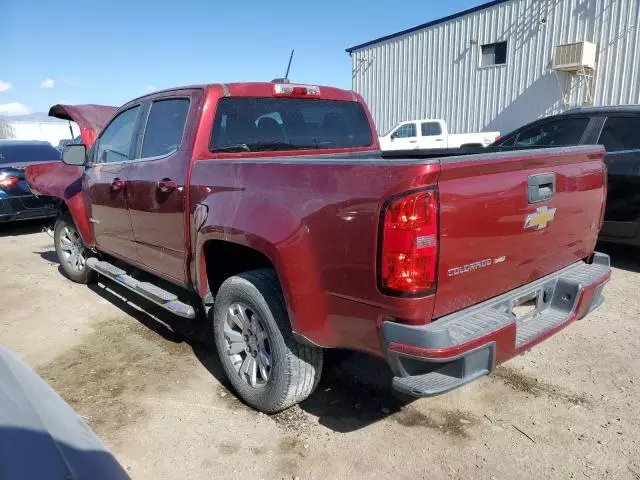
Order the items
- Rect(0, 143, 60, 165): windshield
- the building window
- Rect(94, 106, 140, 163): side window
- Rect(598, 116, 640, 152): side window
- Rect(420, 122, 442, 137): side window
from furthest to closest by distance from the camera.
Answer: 1. the building window
2. Rect(420, 122, 442, 137): side window
3. Rect(0, 143, 60, 165): windshield
4. Rect(598, 116, 640, 152): side window
5. Rect(94, 106, 140, 163): side window

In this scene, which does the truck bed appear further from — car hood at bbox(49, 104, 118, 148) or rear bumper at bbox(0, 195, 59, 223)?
rear bumper at bbox(0, 195, 59, 223)

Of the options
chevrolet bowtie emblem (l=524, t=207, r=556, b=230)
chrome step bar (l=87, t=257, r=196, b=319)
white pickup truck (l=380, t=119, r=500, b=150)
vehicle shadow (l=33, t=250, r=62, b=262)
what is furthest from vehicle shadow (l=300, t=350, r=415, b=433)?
white pickup truck (l=380, t=119, r=500, b=150)

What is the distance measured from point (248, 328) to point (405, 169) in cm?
150

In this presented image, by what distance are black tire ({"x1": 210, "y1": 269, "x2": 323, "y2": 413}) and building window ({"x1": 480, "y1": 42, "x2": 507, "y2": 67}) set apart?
54.2 ft

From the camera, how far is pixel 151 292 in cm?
377

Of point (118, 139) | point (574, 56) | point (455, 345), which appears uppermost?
point (574, 56)

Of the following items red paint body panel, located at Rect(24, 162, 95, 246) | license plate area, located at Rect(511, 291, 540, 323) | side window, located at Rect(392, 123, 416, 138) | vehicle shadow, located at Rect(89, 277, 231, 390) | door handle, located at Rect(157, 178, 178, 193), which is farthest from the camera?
side window, located at Rect(392, 123, 416, 138)

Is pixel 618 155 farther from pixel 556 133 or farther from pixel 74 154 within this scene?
pixel 74 154

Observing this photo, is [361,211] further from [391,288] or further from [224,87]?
[224,87]

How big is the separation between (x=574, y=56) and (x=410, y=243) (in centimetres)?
1504

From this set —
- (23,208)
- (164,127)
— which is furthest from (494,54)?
(164,127)

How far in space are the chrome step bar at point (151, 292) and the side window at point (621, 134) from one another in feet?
16.3

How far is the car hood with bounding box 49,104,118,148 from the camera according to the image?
5.10m

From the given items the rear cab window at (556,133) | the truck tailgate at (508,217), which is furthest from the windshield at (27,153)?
the truck tailgate at (508,217)
